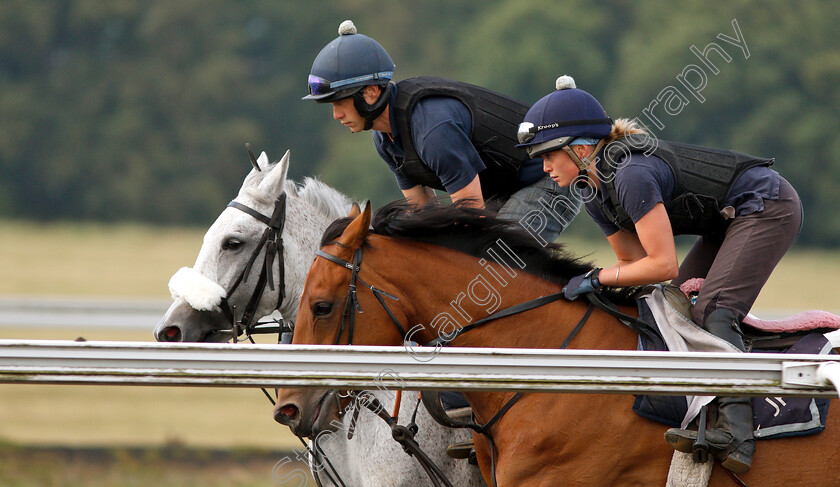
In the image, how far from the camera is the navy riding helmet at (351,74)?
4309 mm

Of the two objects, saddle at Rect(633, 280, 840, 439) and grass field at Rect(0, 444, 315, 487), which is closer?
saddle at Rect(633, 280, 840, 439)

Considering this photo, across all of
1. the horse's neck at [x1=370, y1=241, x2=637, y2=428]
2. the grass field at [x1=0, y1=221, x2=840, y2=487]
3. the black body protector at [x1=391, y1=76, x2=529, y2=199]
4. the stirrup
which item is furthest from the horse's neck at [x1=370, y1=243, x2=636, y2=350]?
the black body protector at [x1=391, y1=76, x2=529, y2=199]

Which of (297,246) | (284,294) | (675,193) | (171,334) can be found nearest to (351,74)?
(297,246)

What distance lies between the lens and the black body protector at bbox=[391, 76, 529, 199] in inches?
175

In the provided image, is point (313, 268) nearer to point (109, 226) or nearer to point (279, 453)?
point (279, 453)

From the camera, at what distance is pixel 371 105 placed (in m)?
4.38

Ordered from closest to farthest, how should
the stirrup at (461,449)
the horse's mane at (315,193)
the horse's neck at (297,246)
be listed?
the stirrup at (461,449)
the horse's neck at (297,246)
the horse's mane at (315,193)

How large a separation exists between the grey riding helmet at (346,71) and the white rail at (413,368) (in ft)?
6.05

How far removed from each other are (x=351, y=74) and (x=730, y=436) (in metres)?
2.28

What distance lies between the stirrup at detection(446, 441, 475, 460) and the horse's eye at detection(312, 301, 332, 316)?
951 millimetres

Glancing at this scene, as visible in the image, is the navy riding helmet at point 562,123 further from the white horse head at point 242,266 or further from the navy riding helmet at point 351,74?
the white horse head at point 242,266

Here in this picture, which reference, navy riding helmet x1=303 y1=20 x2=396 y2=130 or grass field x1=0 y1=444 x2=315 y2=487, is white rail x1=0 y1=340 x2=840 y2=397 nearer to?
navy riding helmet x1=303 y1=20 x2=396 y2=130

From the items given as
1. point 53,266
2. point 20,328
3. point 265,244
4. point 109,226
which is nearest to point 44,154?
point 109,226

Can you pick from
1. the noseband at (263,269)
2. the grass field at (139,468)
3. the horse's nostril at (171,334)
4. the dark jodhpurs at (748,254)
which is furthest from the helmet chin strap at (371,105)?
the grass field at (139,468)
